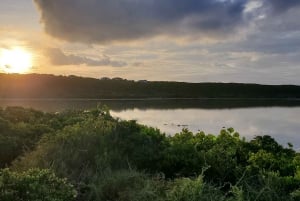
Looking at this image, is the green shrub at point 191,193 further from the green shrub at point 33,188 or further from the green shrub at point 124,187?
the green shrub at point 33,188

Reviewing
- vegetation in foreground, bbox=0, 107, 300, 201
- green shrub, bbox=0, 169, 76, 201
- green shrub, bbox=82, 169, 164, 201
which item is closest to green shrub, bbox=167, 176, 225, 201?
vegetation in foreground, bbox=0, 107, 300, 201

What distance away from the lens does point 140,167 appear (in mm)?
10469

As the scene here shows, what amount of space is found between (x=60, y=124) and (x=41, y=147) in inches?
202

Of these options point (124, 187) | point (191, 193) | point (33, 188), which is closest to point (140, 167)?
point (124, 187)

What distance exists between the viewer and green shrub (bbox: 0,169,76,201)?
21.3 ft

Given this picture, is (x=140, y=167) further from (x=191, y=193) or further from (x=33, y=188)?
(x=33, y=188)

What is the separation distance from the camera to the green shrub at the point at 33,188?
6488 millimetres

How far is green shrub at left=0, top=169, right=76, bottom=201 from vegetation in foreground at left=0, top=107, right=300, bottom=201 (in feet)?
0.04

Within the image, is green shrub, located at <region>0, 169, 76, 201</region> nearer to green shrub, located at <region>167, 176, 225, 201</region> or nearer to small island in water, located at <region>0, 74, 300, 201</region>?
small island in water, located at <region>0, 74, 300, 201</region>

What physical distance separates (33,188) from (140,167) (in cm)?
407

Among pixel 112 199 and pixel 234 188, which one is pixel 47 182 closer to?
pixel 112 199

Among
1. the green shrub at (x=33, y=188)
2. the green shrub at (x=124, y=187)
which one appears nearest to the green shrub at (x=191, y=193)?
the green shrub at (x=124, y=187)

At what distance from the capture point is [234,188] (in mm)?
7777

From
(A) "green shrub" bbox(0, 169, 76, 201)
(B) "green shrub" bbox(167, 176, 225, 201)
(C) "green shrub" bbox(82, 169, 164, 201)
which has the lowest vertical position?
(C) "green shrub" bbox(82, 169, 164, 201)
